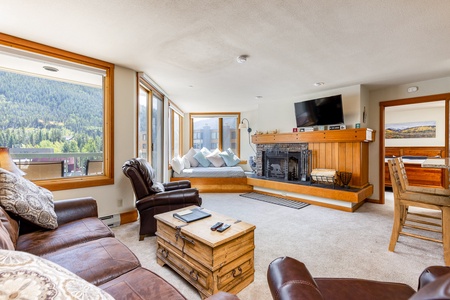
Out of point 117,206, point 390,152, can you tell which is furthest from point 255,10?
point 390,152

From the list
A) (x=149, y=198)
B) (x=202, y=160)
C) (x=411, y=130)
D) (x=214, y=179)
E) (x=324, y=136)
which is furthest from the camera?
(x=202, y=160)

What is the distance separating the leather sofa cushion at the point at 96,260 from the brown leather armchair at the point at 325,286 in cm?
64

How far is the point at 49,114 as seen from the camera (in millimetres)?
2619

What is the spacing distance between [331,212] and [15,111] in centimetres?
466

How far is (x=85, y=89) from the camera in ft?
9.55

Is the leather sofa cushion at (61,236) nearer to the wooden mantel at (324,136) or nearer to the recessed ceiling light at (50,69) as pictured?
the recessed ceiling light at (50,69)

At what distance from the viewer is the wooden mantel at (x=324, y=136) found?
362 cm

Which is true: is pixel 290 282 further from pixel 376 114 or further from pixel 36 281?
pixel 376 114

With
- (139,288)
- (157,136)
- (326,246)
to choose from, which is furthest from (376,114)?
(139,288)

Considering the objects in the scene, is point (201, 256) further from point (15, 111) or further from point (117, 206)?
point (15, 111)

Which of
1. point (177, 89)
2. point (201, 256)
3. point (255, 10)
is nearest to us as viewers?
point (201, 256)

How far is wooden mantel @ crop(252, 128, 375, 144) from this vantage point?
3621 millimetres

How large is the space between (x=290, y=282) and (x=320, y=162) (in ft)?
12.7

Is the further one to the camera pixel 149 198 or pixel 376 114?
pixel 376 114
